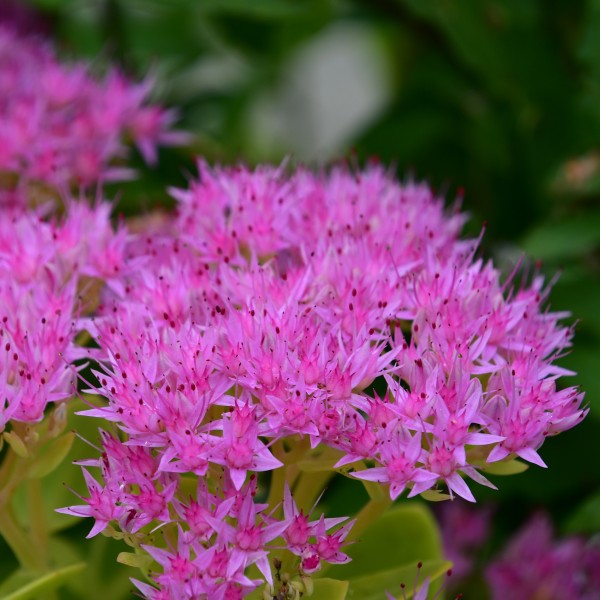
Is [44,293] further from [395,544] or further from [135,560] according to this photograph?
[395,544]

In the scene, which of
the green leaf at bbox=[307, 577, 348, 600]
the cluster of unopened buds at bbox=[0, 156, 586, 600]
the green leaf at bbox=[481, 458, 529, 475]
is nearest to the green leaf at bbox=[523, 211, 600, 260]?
the cluster of unopened buds at bbox=[0, 156, 586, 600]

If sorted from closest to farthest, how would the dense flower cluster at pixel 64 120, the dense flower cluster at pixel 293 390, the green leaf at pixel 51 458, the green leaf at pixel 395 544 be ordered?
the dense flower cluster at pixel 293 390 → the green leaf at pixel 51 458 → the green leaf at pixel 395 544 → the dense flower cluster at pixel 64 120

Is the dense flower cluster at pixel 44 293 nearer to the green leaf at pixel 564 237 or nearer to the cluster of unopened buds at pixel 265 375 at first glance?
the cluster of unopened buds at pixel 265 375

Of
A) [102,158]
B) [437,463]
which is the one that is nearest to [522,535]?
[437,463]

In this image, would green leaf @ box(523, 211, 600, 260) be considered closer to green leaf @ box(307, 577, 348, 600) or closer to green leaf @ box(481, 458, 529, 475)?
green leaf @ box(481, 458, 529, 475)

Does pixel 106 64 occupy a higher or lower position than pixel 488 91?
lower

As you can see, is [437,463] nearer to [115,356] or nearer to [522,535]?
[115,356]

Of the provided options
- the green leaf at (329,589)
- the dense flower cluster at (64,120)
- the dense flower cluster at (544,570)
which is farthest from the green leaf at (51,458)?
the dense flower cluster at (544,570)
